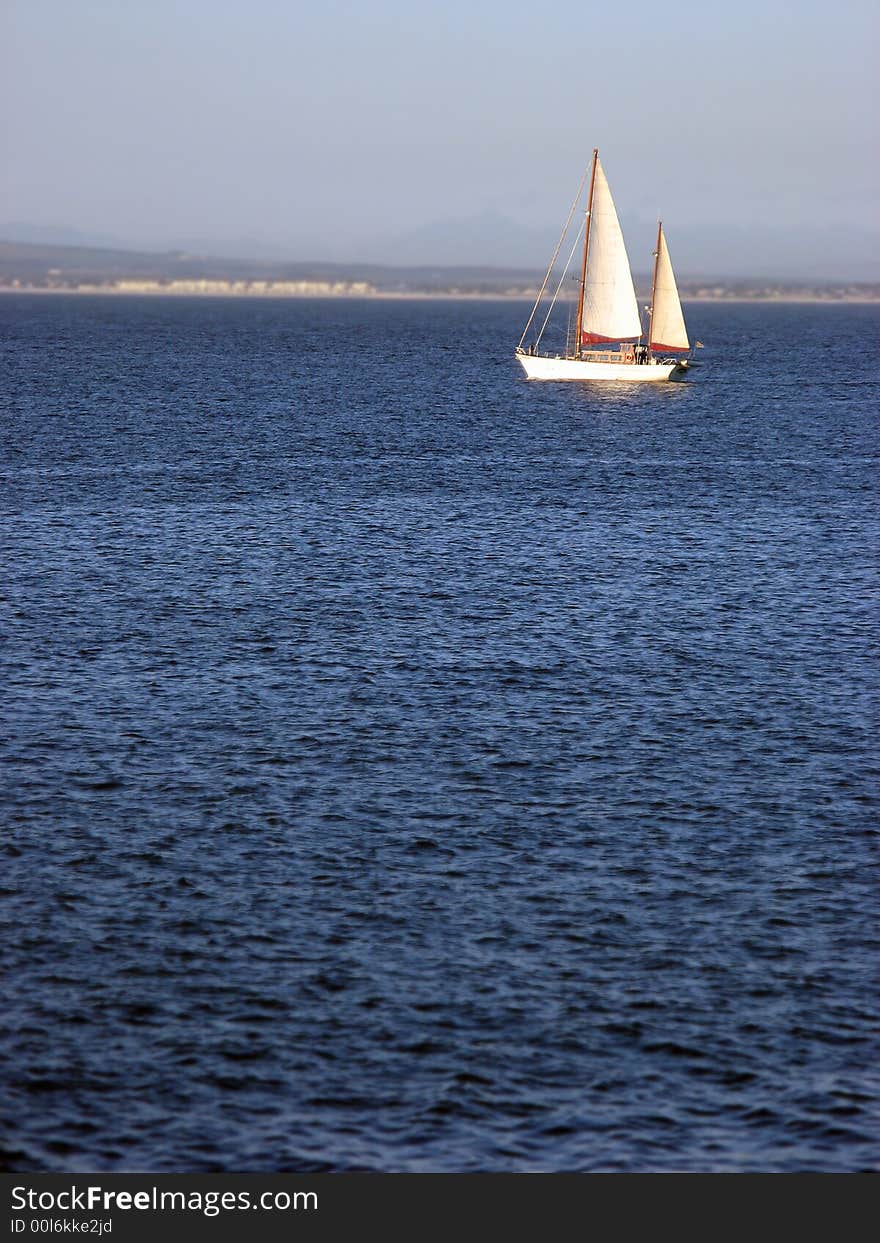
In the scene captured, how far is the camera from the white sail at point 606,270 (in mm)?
144500

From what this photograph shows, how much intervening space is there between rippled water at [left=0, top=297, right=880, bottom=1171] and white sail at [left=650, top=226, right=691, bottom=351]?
66990 millimetres

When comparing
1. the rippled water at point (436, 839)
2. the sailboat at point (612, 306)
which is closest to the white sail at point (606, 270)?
the sailboat at point (612, 306)

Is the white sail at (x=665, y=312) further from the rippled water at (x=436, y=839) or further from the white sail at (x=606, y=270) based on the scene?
the rippled water at (x=436, y=839)

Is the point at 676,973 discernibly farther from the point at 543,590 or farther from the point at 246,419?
the point at 246,419

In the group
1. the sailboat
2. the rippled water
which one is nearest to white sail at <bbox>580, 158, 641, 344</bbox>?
the sailboat

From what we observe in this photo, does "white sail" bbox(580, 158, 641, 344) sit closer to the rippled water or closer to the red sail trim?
the red sail trim

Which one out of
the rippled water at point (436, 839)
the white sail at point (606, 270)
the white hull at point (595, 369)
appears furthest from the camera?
the white hull at point (595, 369)

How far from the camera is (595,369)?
490 feet

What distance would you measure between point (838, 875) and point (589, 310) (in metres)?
115

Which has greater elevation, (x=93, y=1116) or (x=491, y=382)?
(x=491, y=382)

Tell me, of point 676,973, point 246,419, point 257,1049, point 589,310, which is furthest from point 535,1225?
point 589,310

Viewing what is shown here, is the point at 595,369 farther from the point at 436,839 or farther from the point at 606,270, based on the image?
the point at 436,839

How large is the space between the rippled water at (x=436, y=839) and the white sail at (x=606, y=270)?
6563 centimetres

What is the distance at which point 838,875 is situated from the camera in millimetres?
36969
